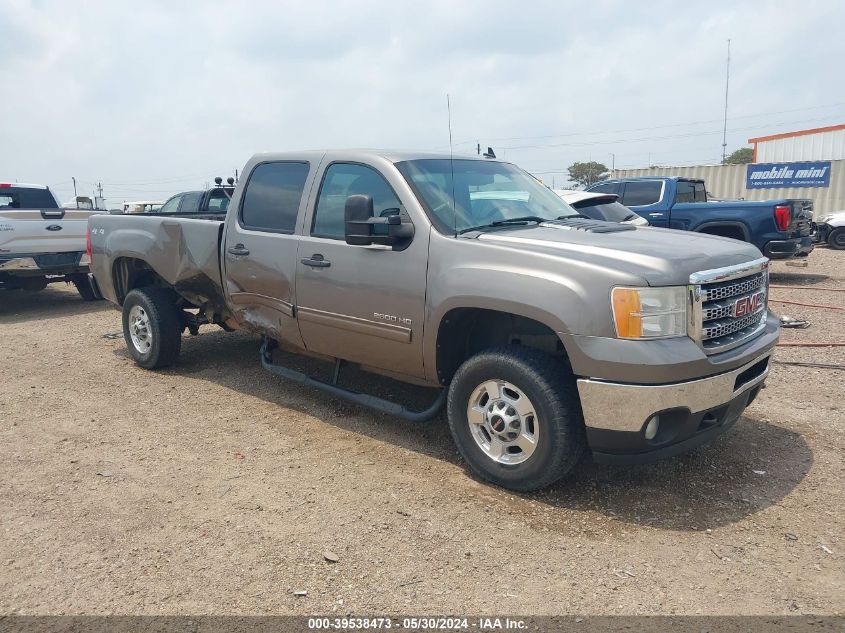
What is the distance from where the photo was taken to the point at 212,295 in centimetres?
560

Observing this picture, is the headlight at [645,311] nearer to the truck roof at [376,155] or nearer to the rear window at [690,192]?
the truck roof at [376,155]

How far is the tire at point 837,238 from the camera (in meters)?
17.6

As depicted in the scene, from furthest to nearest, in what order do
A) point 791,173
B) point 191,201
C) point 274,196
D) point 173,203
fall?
point 791,173
point 173,203
point 191,201
point 274,196

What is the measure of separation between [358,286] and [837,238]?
1780 centimetres

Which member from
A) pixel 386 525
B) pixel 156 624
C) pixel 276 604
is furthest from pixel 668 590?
pixel 156 624

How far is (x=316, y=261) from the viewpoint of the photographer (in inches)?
176

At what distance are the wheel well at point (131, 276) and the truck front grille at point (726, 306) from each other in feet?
15.9

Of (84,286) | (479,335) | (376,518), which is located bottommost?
(376,518)

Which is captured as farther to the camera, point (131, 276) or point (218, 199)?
point (218, 199)

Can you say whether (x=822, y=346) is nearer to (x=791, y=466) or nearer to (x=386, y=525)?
(x=791, y=466)

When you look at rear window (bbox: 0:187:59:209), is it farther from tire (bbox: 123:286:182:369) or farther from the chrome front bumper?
the chrome front bumper

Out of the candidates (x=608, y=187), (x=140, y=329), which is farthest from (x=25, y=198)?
(x=608, y=187)

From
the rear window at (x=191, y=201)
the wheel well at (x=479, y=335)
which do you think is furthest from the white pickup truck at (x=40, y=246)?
the wheel well at (x=479, y=335)

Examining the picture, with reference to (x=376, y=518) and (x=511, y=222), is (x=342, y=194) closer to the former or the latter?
(x=511, y=222)
